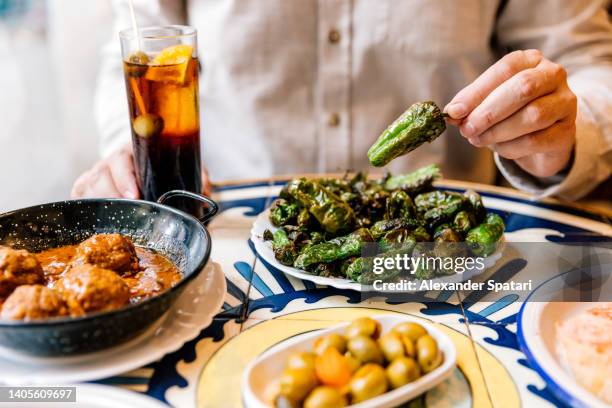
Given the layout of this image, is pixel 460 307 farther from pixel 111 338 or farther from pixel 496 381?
pixel 111 338

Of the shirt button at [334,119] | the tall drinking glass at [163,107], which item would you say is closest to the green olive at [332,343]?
the tall drinking glass at [163,107]

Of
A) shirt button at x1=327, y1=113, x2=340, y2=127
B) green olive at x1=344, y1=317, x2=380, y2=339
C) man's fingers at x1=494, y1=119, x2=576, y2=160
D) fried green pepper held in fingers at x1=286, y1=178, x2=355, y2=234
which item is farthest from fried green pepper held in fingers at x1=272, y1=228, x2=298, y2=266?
shirt button at x1=327, y1=113, x2=340, y2=127

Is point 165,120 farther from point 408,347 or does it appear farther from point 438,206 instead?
point 408,347

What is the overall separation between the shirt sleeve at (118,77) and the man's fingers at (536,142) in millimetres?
1259

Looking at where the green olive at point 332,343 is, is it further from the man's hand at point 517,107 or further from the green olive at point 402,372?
the man's hand at point 517,107

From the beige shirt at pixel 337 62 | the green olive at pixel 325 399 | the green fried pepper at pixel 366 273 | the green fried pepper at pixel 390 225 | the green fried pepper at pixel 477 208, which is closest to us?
the green olive at pixel 325 399

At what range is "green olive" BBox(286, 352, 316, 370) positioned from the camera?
2.91 ft

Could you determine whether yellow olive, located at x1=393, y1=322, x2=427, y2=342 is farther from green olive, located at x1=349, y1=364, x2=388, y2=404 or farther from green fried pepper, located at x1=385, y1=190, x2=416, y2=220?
green fried pepper, located at x1=385, y1=190, x2=416, y2=220

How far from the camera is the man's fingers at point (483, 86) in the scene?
130 cm

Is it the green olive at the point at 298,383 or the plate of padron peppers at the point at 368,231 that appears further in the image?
the plate of padron peppers at the point at 368,231

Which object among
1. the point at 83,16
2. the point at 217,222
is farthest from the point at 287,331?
the point at 83,16

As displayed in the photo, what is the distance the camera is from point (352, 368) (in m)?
0.89

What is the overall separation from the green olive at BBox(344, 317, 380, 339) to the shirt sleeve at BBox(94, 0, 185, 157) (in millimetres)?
1334

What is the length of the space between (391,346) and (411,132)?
0.56 meters
